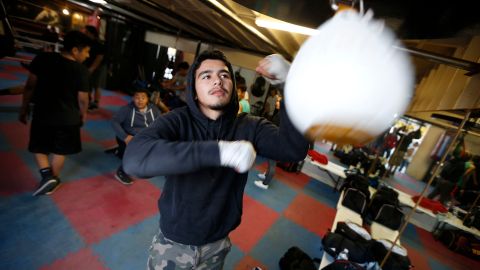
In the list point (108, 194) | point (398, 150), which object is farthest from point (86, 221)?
point (398, 150)

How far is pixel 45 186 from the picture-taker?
2.96 metres

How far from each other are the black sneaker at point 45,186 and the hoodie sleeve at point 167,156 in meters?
2.85

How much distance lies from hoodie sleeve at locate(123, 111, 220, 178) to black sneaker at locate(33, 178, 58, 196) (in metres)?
2.85

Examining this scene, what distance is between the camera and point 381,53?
23.5 inches

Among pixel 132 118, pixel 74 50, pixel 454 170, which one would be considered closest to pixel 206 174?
pixel 74 50

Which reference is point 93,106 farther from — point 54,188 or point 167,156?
point 167,156

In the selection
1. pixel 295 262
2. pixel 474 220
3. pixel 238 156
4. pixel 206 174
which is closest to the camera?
pixel 238 156

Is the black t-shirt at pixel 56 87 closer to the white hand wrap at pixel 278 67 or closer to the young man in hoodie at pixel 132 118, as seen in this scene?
the young man in hoodie at pixel 132 118

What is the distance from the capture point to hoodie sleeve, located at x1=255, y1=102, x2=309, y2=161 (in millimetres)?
1175

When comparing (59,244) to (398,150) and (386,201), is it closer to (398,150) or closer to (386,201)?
(386,201)

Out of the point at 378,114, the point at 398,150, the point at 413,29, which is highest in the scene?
the point at 413,29

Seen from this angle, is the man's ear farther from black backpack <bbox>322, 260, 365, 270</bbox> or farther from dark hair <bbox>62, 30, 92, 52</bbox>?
black backpack <bbox>322, 260, 365, 270</bbox>

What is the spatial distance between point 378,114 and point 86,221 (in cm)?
334

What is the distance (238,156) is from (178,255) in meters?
1.01
